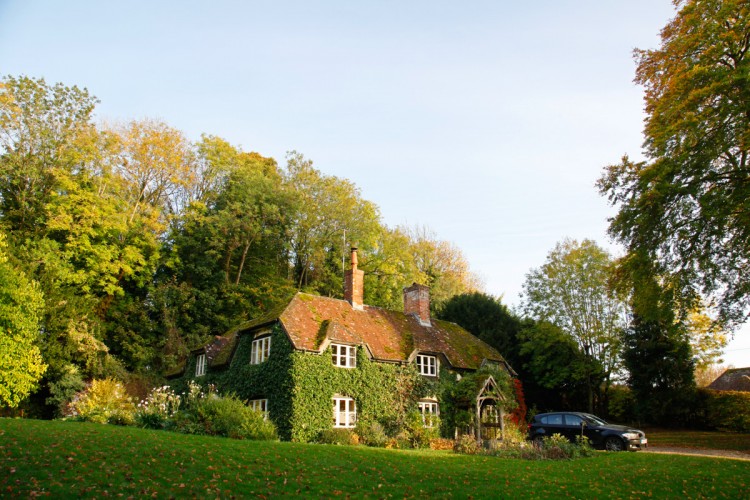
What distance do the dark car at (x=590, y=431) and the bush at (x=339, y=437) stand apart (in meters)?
7.50

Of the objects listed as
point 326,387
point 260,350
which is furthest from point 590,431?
point 260,350

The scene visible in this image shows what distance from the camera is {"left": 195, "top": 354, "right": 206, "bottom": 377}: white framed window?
95.9ft

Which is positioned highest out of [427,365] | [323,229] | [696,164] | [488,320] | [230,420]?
[323,229]

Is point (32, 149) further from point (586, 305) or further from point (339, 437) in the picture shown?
point (586, 305)

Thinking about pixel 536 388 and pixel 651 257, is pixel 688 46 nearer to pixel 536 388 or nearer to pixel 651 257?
pixel 651 257

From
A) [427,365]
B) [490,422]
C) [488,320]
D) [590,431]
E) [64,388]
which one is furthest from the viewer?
[488,320]

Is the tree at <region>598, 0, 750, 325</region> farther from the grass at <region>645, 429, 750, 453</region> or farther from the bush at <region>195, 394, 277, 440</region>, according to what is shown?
the bush at <region>195, 394, 277, 440</region>

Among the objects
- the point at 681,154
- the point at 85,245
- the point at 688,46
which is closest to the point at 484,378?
the point at 681,154

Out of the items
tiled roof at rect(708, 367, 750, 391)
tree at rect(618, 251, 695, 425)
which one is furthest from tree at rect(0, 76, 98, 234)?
tiled roof at rect(708, 367, 750, 391)

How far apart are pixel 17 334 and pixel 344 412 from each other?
54.0 ft

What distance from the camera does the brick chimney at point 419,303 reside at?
1257 inches

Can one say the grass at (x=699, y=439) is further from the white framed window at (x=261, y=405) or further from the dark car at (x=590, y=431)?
the white framed window at (x=261, y=405)

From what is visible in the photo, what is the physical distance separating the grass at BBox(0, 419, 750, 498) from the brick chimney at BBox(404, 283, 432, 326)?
49.6 ft

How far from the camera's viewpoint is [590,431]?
22.5 meters
